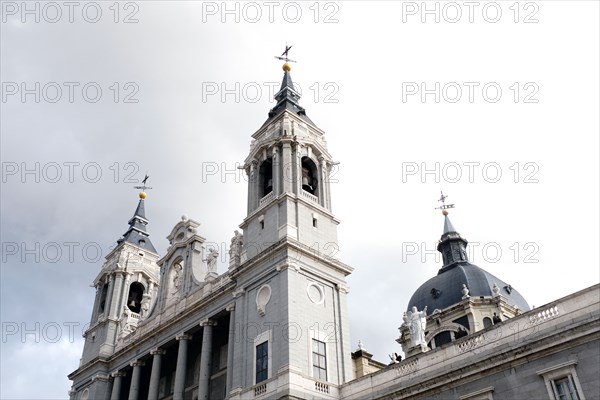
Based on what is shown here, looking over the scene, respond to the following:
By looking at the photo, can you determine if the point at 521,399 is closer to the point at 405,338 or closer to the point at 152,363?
the point at 152,363

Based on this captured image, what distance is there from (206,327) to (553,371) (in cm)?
2088

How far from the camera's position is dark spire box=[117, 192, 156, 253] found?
54.8 metres

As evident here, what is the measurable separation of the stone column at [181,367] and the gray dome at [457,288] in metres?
32.3

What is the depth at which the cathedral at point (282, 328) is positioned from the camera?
74.2 ft

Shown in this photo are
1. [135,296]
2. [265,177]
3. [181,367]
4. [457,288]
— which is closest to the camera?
[181,367]

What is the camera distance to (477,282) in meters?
63.2

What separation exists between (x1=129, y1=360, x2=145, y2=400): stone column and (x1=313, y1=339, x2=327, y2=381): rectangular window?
16.0 meters

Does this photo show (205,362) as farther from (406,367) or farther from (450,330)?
(450,330)

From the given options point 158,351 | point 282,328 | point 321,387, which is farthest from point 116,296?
point 321,387

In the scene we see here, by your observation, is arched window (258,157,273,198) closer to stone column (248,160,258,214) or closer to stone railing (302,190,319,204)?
stone column (248,160,258,214)

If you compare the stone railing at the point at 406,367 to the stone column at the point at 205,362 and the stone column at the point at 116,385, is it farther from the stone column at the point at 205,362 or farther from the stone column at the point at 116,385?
the stone column at the point at 116,385

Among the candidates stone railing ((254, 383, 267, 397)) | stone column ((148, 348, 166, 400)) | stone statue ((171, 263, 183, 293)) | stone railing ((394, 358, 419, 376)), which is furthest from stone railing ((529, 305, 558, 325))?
stone statue ((171, 263, 183, 293))

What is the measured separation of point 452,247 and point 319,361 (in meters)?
44.4

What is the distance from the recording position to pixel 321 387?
29531 mm
